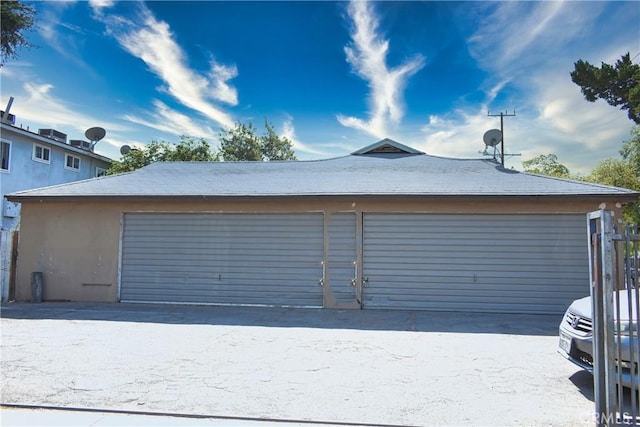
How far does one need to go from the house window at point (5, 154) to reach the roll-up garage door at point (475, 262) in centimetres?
1591

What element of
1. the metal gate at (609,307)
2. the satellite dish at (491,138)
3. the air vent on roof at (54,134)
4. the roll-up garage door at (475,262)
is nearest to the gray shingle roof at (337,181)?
the roll-up garage door at (475,262)

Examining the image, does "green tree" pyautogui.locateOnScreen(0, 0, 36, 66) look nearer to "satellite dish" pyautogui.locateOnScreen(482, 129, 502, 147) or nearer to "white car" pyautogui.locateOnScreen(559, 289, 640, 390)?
"white car" pyautogui.locateOnScreen(559, 289, 640, 390)

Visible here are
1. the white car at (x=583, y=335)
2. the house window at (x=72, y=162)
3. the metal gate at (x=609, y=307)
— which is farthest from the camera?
the house window at (x=72, y=162)

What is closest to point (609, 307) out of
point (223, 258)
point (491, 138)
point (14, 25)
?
point (223, 258)

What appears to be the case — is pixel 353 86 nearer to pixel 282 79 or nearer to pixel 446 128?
pixel 282 79

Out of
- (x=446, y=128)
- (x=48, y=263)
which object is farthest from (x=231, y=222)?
(x=446, y=128)

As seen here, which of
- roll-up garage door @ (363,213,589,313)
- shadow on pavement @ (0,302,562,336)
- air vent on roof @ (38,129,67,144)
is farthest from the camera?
air vent on roof @ (38,129,67,144)

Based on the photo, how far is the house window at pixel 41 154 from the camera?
19.1m

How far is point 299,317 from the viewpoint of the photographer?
9133 mm

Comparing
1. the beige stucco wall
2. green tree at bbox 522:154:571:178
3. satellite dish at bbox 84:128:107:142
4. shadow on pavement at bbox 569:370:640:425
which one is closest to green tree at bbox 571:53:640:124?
the beige stucco wall

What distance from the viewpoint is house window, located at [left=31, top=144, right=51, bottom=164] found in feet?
62.7

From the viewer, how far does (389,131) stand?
17.3 meters

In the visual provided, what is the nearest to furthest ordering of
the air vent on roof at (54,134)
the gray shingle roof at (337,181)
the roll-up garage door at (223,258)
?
the gray shingle roof at (337,181) → the roll-up garage door at (223,258) → the air vent on roof at (54,134)

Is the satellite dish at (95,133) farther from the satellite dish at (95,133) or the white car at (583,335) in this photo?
the white car at (583,335)
